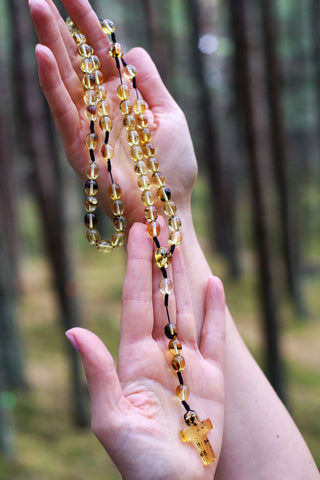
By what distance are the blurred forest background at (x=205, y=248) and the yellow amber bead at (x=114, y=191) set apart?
8.94 feet

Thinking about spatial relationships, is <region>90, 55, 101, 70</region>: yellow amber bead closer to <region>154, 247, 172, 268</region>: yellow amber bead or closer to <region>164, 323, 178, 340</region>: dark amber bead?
<region>154, 247, 172, 268</region>: yellow amber bead

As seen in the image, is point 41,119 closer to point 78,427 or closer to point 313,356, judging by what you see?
point 78,427

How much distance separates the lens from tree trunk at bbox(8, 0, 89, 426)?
447cm

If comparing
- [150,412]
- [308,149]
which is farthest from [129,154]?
[308,149]

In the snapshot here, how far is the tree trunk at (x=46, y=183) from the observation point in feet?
14.7

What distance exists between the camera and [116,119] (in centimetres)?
150

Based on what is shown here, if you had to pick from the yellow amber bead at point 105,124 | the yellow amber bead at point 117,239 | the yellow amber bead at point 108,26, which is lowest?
the yellow amber bead at point 117,239

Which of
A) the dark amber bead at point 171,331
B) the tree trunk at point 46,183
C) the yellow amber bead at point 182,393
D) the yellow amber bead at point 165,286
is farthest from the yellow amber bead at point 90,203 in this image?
the tree trunk at point 46,183

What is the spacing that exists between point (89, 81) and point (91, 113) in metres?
0.09

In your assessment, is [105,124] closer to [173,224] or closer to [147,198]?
[147,198]

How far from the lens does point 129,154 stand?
4.89 feet

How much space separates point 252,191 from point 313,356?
3149 millimetres

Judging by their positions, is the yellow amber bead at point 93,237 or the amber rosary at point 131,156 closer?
the amber rosary at point 131,156

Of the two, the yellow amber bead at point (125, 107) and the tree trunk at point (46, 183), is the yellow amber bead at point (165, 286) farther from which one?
the tree trunk at point (46, 183)
